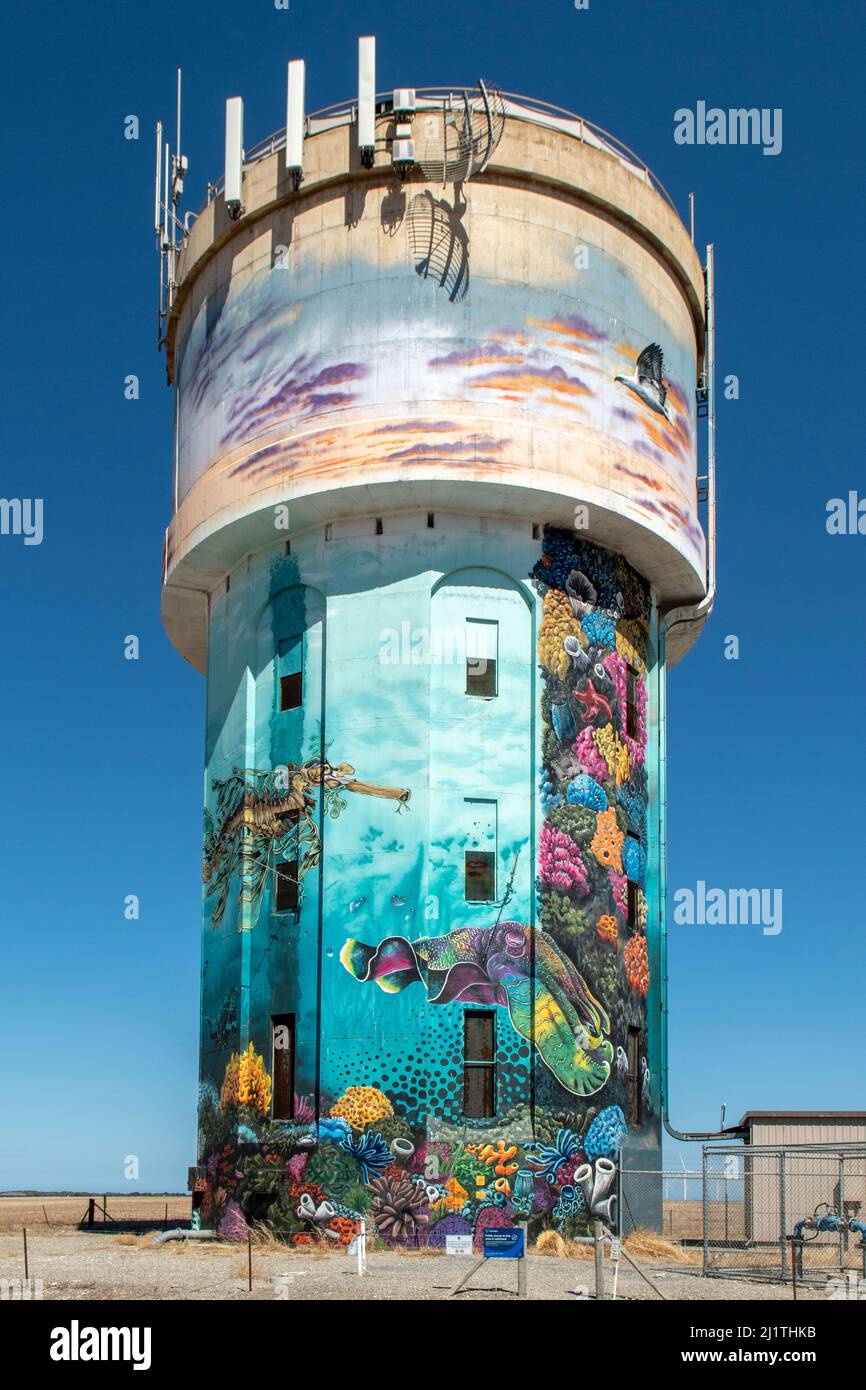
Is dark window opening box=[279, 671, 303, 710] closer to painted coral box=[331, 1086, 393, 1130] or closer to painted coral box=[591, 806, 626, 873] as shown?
painted coral box=[591, 806, 626, 873]

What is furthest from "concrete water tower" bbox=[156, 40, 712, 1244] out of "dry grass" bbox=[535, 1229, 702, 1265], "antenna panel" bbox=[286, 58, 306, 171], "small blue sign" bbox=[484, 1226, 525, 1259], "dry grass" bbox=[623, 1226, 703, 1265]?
"small blue sign" bbox=[484, 1226, 525, 1259]

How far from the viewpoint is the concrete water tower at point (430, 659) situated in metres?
35.4

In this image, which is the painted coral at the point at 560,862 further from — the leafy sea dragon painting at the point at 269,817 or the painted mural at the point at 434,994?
the leafy sea dragon painting at the point at 269,817

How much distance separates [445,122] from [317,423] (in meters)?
7.84

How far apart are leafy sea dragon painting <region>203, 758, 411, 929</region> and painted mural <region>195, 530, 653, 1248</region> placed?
6 cm

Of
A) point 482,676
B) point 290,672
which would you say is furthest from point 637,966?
point 290,672

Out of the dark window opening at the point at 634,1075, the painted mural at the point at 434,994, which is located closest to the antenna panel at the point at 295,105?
the painted mural at the point at 434,994

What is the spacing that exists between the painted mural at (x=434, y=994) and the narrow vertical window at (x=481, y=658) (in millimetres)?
1053

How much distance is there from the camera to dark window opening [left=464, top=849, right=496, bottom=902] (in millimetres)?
36406

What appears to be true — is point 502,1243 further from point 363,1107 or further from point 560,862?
point 560,862

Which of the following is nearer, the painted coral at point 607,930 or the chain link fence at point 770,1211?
the chain link fence at point 770,1211

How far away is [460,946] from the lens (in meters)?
35.8

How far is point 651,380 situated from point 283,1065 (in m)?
18.7

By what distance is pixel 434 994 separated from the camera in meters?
35.4
